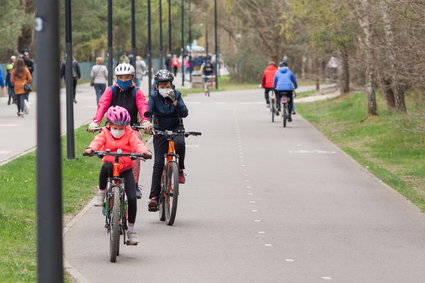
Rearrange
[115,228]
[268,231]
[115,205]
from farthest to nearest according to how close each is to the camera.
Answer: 1. [268,231]
2. [115,205]
3. [115,228]

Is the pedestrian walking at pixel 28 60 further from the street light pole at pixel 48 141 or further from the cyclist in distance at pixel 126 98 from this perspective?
the street light pole at pixel 48 141

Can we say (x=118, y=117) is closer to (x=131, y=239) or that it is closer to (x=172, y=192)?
(x=131, y=239)

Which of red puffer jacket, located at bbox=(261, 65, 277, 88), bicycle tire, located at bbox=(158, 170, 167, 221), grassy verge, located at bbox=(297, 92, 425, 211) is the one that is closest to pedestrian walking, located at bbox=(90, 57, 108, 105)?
red puffer jacket, located at bbox=(261, 65, 277, 88)

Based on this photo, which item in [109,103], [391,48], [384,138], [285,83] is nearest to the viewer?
[109,103]

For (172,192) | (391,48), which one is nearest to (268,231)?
(172,192)

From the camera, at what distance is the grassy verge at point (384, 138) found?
1784 cm

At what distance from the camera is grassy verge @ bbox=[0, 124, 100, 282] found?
9.40m

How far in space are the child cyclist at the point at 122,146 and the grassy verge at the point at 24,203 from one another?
90cm

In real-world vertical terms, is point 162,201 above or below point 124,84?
below

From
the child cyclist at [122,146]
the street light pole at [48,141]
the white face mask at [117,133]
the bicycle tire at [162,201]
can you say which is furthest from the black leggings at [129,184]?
the street light pole at [48,141]

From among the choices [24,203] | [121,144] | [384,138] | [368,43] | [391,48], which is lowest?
[384,138]

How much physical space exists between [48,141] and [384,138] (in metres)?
19.9

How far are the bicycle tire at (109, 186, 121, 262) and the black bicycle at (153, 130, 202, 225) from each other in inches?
84.5

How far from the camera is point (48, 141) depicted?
5863 millimetres
